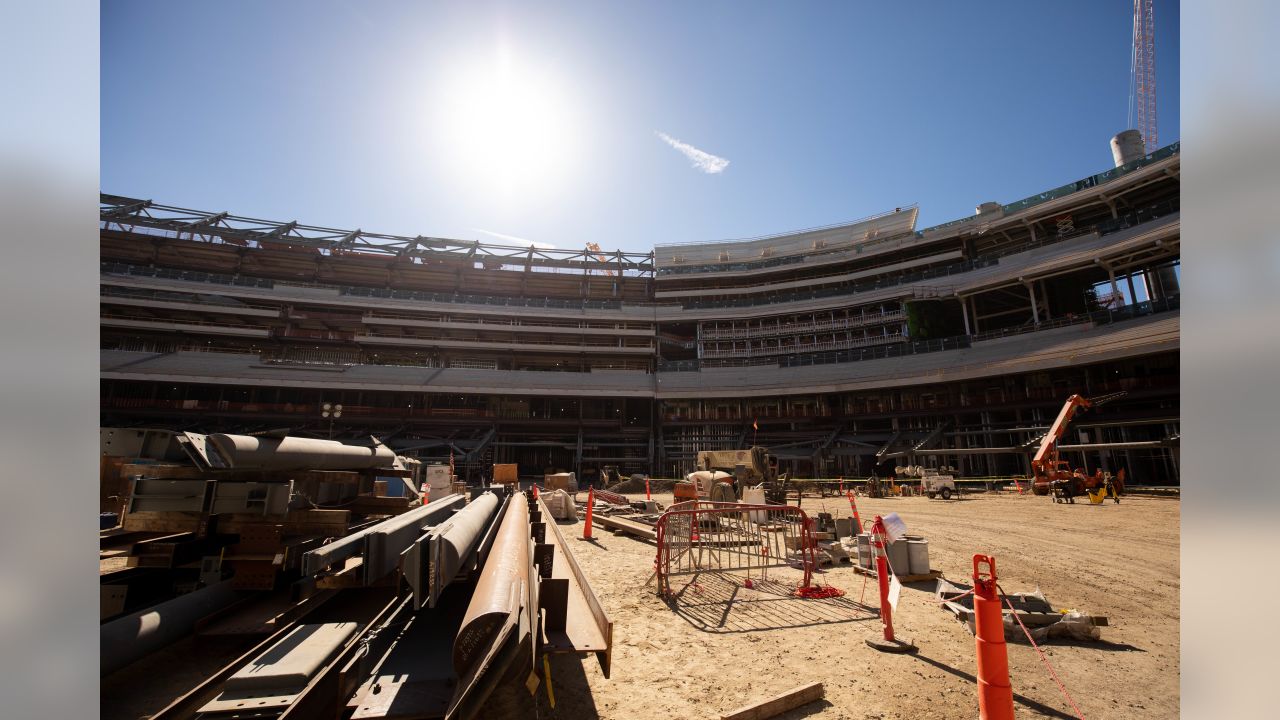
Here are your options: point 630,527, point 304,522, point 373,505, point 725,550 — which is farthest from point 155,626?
point 630,527

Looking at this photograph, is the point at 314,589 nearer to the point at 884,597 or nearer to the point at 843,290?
the point at 884,597

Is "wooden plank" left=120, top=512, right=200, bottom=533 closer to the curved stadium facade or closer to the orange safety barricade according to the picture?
the orange safety barricade

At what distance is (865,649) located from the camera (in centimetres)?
588

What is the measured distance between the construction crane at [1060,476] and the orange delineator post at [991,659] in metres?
20.6

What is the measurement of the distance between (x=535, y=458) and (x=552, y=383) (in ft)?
22.2

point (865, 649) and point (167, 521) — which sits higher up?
point (167, 521)

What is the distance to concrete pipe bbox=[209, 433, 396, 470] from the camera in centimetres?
547

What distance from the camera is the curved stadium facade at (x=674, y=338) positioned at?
34531mm

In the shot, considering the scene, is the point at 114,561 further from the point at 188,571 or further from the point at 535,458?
the point at 535,458

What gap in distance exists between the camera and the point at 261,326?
45.3m

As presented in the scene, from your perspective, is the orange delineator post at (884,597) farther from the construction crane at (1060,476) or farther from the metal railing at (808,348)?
the metal railing at (808,348)

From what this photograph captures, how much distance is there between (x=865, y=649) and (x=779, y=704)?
78.7 inches

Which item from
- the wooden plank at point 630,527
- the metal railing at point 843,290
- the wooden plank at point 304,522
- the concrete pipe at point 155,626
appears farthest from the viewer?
the metal railing at point 843,290

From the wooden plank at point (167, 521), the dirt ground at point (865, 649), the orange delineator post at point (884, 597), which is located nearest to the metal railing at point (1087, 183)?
the dirt ground at point (865, 649)
